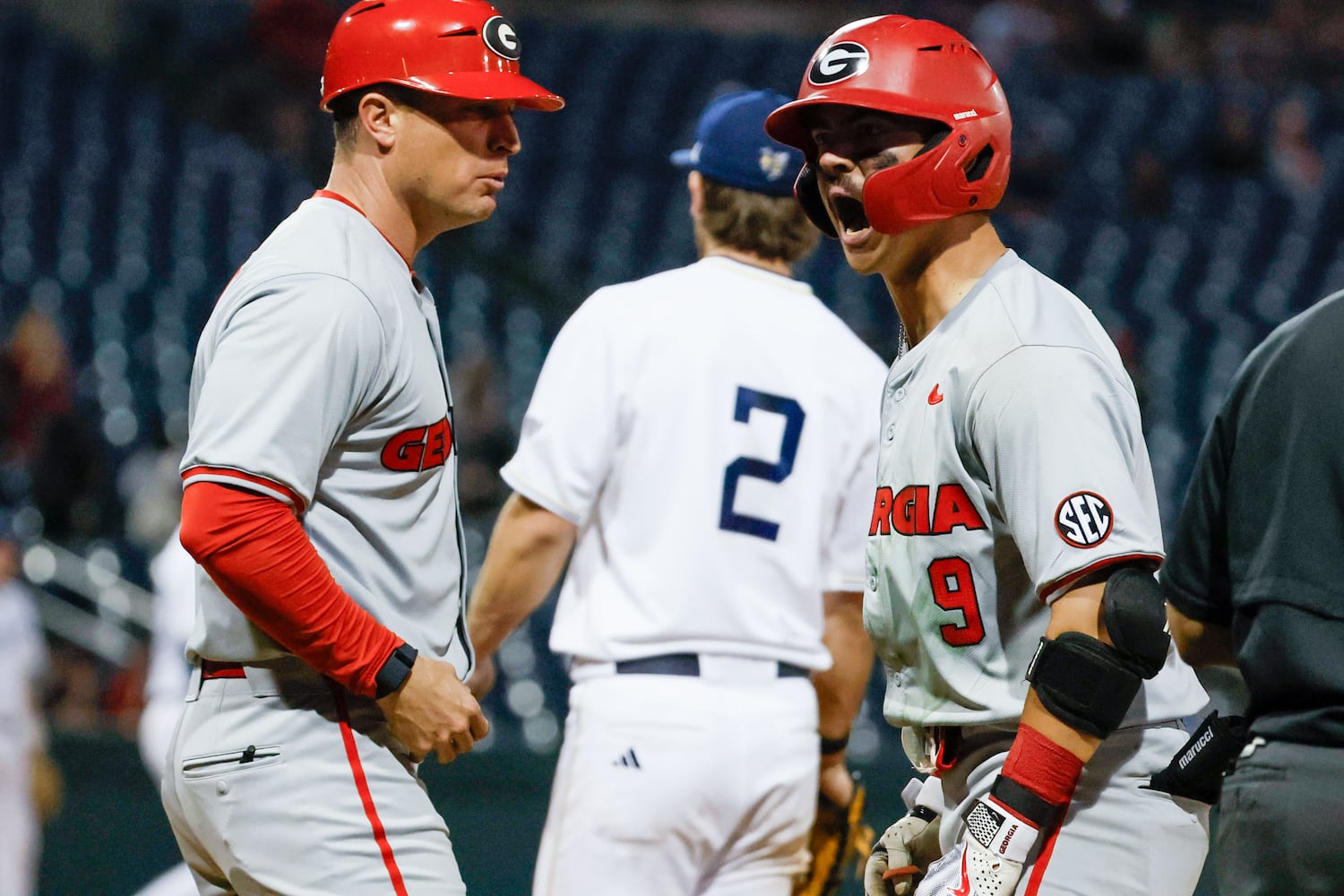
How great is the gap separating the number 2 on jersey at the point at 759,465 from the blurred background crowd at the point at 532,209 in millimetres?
3432

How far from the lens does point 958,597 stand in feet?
7.52

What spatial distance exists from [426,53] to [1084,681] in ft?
4.90

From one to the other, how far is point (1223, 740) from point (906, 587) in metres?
0.50

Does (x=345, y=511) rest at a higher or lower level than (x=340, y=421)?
lower

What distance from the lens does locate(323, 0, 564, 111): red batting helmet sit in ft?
8.79

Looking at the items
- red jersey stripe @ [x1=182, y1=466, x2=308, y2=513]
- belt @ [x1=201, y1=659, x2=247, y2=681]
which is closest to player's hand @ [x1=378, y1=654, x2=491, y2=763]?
belt @ [x1=201, y1=659, x2=247, y2=681]

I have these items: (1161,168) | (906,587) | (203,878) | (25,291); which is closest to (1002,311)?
(906,587)

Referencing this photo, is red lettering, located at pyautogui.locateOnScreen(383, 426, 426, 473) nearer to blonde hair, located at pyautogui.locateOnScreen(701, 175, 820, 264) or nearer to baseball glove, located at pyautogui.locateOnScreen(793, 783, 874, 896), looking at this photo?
blonde hair, located at pyautogui.locateOnScreen(701, 175, 820, 264)

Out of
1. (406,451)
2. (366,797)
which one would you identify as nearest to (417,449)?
(406,451)

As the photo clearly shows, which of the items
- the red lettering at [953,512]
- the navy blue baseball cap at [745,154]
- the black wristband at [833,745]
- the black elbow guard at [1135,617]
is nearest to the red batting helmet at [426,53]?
the navy blue baseball cap at [745,154]

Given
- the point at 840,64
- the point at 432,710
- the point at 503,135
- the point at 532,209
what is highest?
the point at 840,64

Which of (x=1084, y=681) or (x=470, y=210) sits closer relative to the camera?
(x=1084, y=681)

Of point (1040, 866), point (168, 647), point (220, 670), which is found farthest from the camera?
point (168, 647)

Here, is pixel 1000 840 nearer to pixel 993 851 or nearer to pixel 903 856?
pixel 993 851
